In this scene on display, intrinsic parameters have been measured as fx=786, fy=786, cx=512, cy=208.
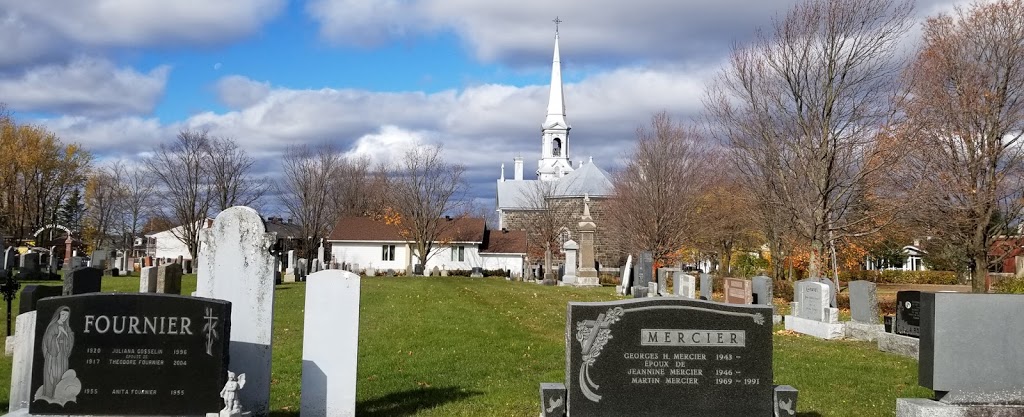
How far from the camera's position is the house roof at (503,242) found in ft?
198

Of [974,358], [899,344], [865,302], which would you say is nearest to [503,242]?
[865,302]

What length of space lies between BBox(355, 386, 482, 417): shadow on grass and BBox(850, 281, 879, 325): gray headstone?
10.3m

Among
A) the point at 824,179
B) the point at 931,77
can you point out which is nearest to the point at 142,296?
the point at 824,179

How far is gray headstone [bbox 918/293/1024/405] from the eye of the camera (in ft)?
23.4

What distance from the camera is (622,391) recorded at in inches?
285

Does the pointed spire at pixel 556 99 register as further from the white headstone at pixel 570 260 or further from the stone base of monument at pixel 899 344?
the stone base of monument at pixel 899 344

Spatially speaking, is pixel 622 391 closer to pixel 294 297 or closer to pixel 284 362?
pixel 284 362

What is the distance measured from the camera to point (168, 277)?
55.8ft

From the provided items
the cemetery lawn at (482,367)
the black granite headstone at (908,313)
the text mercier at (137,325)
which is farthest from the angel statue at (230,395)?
the black granite headstone at (908,313)

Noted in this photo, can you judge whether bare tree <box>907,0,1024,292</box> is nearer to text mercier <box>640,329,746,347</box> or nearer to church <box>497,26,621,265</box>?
text mercier <box>640,329,746,347</box>

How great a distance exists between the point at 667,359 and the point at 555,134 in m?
76.6

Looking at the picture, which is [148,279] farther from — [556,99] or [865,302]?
[556,99]

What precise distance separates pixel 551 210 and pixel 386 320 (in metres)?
48.7

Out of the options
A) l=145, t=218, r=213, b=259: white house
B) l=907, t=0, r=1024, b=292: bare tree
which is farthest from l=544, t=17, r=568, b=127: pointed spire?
l=907, t=0, r=1024, b=292: bare tree
